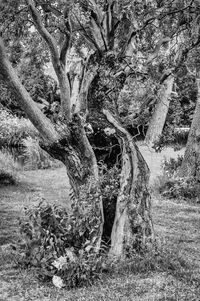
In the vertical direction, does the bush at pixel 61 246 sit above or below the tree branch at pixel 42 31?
below

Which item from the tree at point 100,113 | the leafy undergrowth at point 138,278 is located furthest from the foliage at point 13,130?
the tree at point 100,113

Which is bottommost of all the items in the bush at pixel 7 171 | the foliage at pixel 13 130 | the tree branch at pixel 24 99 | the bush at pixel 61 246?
the bush at pixel 61 246

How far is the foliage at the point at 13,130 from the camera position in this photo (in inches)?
765

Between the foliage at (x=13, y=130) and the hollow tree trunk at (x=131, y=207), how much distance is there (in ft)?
43.0

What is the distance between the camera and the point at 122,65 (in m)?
7.08

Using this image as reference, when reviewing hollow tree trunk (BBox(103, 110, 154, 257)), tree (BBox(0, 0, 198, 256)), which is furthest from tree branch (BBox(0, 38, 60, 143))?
hollow tree trunk (BBox(103, 110, 154, 257))

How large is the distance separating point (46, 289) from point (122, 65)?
136 inches

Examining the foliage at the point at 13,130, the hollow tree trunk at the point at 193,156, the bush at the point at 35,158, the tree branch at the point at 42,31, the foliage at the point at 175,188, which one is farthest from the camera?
the foliage at the point at 13,130

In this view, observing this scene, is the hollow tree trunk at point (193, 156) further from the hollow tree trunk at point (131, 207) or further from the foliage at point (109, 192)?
the hollow tree trunk at point (131, 207)

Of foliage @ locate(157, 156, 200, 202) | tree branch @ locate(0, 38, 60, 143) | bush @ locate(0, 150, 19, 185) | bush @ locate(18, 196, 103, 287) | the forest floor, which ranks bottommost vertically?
the forest floor

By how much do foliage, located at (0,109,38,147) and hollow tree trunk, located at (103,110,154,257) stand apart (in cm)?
1310

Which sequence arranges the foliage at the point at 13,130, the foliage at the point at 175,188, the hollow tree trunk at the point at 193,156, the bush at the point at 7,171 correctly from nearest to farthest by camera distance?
the foliage at the point at 175,188, the hollow tree trunk at the point at 193,156, the bush at the point at 7,171, the foliage at the point at 13,130

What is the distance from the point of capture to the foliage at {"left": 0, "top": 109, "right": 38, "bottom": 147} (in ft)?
63.7

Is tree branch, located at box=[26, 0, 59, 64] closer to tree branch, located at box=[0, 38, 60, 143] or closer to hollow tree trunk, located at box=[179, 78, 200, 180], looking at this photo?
tree branch, located at box=[0, 38, 60, 143]
